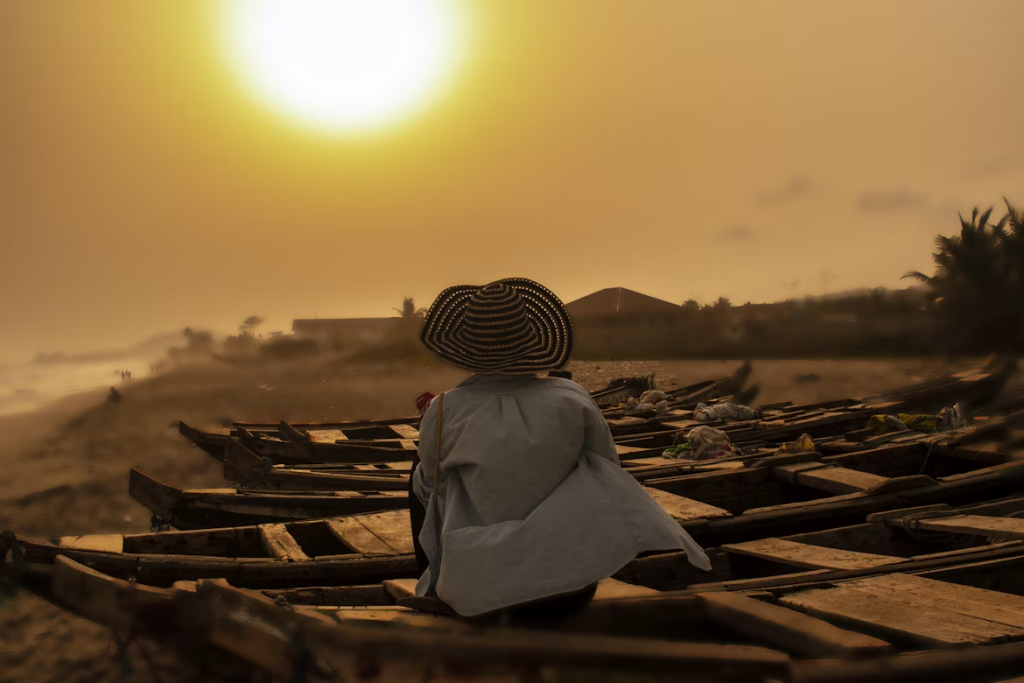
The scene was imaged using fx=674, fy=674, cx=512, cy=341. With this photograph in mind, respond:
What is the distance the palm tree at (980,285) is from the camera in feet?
93.7

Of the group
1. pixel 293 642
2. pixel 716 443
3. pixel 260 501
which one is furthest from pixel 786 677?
pixel 716 443

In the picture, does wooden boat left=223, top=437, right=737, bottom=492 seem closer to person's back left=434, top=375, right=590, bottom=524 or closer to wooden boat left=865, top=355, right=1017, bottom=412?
person's back left=434, top=375, right=590, bottom=524

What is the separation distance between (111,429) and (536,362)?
2694 centimetres

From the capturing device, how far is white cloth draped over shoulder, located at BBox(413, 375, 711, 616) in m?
1.94

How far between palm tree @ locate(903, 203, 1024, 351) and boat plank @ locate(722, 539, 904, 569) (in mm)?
31136

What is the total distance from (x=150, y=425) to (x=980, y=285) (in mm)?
34997

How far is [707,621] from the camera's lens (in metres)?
2.54

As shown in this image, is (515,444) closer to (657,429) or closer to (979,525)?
(979,525)

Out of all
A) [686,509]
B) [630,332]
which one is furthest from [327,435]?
[630,332]

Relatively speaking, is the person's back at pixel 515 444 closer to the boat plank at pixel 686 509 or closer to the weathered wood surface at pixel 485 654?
the weathered wood surface at pixel 485 654

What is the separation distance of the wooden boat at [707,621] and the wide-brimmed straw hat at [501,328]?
82 centimetres

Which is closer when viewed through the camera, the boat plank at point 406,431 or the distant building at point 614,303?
the boat plank at point 406,431

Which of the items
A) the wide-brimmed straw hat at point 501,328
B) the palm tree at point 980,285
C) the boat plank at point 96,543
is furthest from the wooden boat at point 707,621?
the palm tree at point 980,285

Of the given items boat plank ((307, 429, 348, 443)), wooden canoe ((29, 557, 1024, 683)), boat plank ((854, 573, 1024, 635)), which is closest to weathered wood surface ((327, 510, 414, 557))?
wooden canoe ((29, 557, 1024, 683))
